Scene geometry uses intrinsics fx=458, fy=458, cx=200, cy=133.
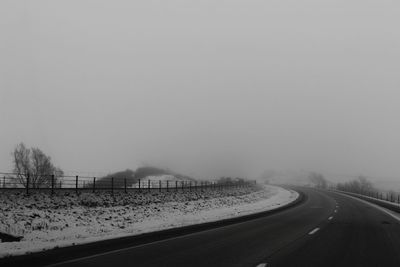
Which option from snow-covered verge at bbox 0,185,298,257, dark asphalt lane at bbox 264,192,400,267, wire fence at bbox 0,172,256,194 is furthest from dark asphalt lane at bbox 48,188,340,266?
wire fence at bbox 0,172,256,194

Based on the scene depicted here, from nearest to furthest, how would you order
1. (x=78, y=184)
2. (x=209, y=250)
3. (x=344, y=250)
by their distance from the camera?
(x=209, y=250)
(x=344, y=250)
(x=78, y=184)

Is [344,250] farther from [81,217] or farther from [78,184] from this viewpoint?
[78,184]

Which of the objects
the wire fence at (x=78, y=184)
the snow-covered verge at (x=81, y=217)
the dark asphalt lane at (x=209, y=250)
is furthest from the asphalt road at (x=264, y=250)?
the wire fence at (x=78, y=184)

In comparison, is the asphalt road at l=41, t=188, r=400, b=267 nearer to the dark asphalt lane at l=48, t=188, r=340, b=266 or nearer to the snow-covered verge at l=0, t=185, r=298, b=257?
the dark asphalt lane at l=48, t=188, r=340, b=266

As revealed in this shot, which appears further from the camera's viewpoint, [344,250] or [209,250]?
[344,250]

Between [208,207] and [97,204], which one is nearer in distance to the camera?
[97,204]

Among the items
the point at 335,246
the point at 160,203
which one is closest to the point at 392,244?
the point at 335,246

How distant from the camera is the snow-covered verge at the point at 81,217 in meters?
16.5

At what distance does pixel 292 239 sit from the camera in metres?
17.0

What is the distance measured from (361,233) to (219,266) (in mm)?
10979

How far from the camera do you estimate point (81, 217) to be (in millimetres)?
23875

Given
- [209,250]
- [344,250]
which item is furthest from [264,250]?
[344,250]

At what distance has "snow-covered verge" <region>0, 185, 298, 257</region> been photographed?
16.5 m

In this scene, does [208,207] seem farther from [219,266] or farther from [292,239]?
[219,266]
